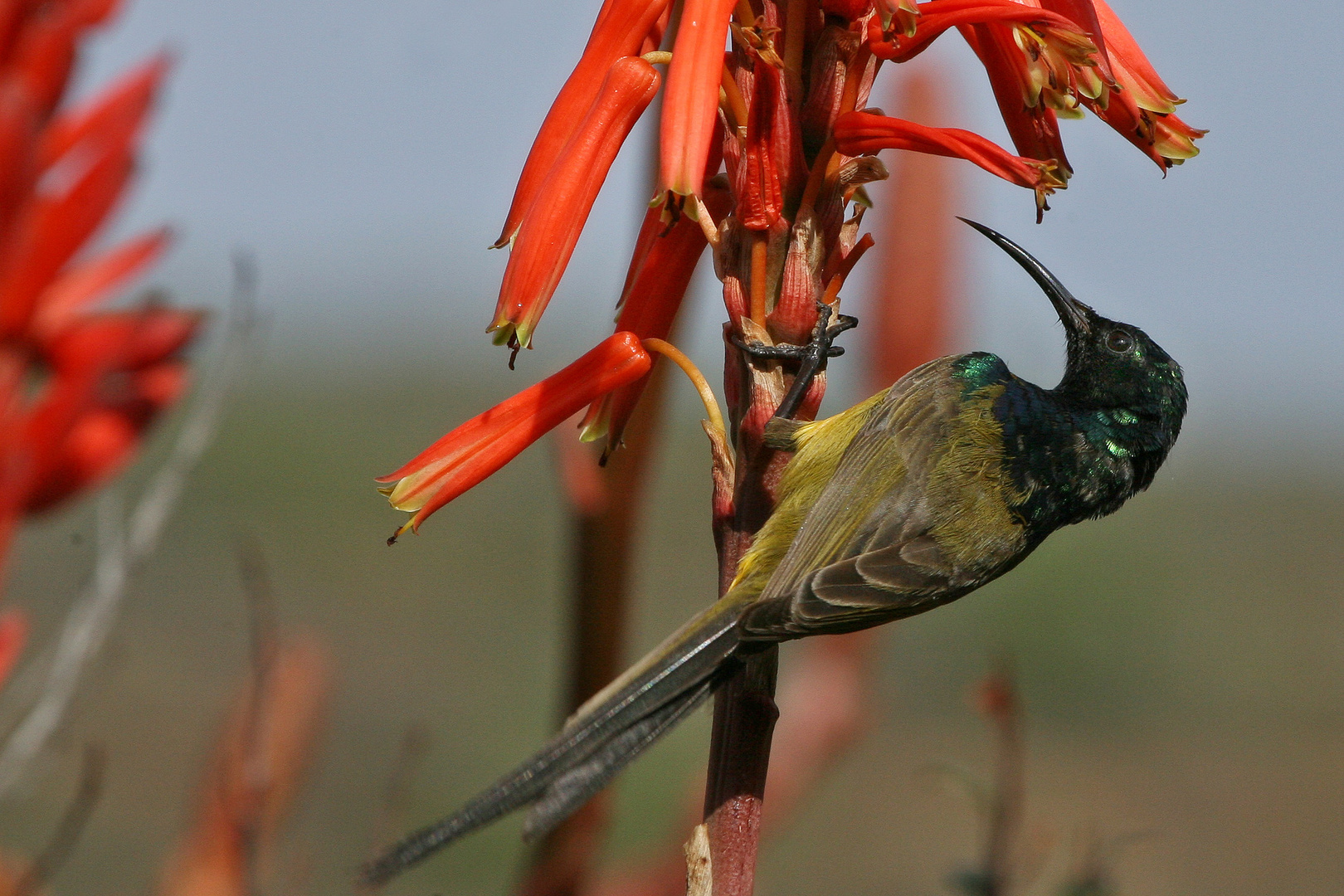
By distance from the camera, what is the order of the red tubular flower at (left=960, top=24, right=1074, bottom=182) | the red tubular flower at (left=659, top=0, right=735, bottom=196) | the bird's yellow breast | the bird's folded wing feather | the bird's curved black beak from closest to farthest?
1. the red tubular flower at (left=659, top=0, right=735, bottom=196)
2. the red tubular flower at (left=960, top=24, right=1074, bottom=182)
3. the bird's folded wing feather
4. the bird's yellow breast
5. the bird's curved black beak

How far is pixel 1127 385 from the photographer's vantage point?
2727mm

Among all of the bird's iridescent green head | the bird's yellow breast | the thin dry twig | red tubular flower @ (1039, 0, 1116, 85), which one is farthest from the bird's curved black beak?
the thin dry twig

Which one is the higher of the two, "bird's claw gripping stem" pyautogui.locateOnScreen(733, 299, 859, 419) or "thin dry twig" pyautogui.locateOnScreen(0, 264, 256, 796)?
"bird's claw gripping stem" pyautogui.locateOnScreen(733, 299, 859, 419)

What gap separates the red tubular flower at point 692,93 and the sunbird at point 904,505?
0.36m

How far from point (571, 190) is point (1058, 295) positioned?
1.52 m

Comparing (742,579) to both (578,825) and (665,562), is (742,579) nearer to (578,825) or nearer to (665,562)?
(578,825)

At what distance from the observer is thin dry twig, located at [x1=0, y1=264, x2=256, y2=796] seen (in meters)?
1.99

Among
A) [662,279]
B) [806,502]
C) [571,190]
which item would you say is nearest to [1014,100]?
[662,279]

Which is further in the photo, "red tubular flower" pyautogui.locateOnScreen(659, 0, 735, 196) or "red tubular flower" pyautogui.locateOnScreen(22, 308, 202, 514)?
"red tubular flower" pyautogui.locateOnScreen(22, 308, 202, 514)

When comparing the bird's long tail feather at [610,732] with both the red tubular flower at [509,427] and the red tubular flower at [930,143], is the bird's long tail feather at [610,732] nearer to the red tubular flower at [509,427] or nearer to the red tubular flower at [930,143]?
the red tubular flower at [509,427]

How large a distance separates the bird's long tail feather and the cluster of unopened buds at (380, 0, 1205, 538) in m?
0.36

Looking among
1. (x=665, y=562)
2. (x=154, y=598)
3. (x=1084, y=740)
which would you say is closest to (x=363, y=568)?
(x=154, y=598)

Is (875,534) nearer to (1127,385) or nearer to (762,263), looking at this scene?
(1127,385)

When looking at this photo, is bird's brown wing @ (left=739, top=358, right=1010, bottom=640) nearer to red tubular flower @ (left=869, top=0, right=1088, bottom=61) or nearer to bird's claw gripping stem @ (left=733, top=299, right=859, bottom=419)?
bird's claw gripping stem @ (left=733, top=299, right=859, bottom=419)
